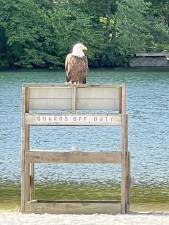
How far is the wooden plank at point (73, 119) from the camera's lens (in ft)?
45.2

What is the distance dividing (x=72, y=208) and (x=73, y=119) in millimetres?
1325

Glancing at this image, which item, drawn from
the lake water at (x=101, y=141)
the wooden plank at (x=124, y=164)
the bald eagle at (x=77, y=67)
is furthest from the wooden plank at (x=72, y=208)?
the lake water at (x=101, y=141)

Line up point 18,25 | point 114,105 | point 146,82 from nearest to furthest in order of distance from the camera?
point 114,105 → point 146,82 → point 18,25

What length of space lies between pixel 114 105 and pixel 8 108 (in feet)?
88.3

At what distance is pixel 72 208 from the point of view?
13.9 m

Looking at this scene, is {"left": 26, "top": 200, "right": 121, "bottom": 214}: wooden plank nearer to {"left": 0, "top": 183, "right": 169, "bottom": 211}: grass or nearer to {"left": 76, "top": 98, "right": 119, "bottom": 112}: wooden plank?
{"left": 76, "top": 98, "right": 119, "bottom": 112}: wooden plank

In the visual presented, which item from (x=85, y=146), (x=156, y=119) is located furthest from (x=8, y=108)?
(x=85, y=146)

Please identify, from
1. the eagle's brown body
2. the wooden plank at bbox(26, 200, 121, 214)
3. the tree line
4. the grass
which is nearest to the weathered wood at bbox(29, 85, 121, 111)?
the eagle's brown body

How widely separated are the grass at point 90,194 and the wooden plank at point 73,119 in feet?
9.00

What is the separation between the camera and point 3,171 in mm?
20844

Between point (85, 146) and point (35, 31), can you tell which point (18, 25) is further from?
point (85, 146)

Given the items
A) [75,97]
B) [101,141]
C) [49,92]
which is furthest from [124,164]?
[101,141]

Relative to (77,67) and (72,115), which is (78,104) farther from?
(77,67)

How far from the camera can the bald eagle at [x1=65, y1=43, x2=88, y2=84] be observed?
1463 centimetres
